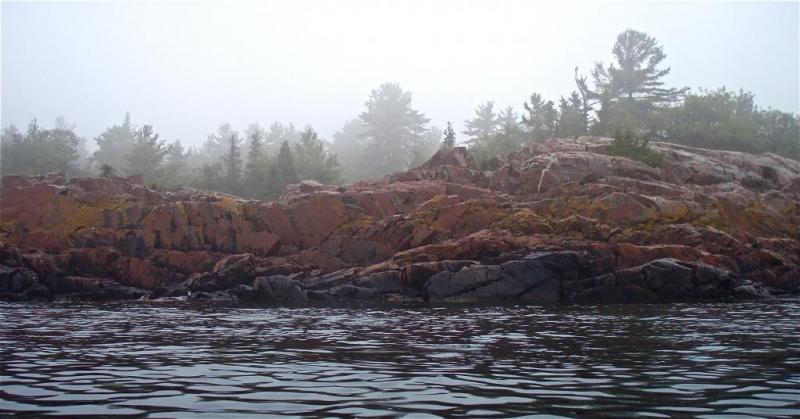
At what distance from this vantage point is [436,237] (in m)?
40.7

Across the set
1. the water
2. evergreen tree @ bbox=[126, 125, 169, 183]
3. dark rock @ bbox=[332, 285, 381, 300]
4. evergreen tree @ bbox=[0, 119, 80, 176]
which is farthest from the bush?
evergreen tree @ bbox=[0, 119, 80, 176]

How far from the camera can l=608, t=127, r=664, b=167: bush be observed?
52806mm

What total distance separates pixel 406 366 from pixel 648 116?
7005cm

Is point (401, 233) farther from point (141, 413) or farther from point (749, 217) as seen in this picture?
point (141, 413)

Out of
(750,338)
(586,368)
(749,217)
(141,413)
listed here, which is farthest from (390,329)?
(749,217)

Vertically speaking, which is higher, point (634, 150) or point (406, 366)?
point (634, 150)

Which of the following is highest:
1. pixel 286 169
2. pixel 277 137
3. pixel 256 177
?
pixel 277 137

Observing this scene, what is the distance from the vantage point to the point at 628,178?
159ft

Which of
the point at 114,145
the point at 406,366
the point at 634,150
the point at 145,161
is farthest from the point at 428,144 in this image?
the point at 406,366

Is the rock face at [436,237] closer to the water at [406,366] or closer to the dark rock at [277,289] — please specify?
the dark rock at [277,289]

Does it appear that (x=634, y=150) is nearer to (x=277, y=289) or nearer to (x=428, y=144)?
(x=277, y=289)

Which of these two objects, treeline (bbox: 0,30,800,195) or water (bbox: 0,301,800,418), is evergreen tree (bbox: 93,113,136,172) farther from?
water (bbox: 0,301,800,418)

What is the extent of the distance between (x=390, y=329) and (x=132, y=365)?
862 centimetres

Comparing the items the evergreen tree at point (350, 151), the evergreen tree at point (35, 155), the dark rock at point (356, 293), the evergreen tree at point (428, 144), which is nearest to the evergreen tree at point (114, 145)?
the evergreen tree at point (35, 155)
